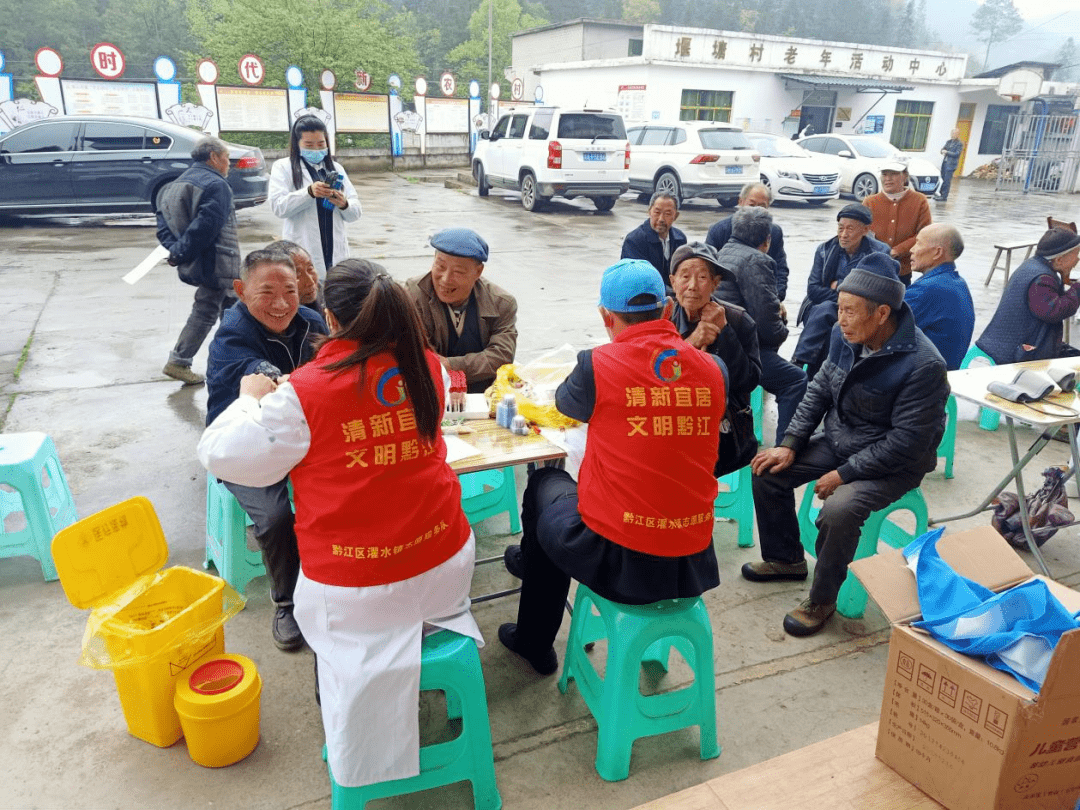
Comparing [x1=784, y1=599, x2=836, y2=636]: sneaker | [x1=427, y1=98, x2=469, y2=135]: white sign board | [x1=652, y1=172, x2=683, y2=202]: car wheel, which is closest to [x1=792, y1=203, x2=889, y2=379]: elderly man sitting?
[x1=784, y1=599, x2=836, y2=636]: sneaker

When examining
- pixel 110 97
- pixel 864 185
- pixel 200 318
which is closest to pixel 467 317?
pixel 200 318

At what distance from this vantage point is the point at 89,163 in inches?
399

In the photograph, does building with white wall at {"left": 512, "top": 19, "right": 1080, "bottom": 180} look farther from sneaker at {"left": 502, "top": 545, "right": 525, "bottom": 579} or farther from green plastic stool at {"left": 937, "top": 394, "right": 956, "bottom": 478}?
sneaker at {"left": 502, "top": 545, "right": 525, "bottom": 579}

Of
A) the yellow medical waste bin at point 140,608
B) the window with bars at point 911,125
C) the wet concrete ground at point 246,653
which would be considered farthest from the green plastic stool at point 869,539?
the window with bars at point 911,125

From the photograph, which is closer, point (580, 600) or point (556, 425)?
point (580, 600)

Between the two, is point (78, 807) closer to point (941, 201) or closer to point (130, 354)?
point (130, 354)

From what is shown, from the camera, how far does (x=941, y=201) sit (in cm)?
1688

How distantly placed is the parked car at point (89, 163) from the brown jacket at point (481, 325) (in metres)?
8.31

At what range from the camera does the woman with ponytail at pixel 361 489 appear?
1874mm

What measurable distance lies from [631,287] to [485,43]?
5650 cm

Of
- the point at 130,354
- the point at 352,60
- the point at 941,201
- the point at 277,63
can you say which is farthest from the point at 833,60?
the point at 130,354

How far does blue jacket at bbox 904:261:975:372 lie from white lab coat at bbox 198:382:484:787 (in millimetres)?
3205

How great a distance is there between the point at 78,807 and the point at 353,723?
92 cm

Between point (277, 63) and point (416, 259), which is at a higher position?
point (277, 63)
